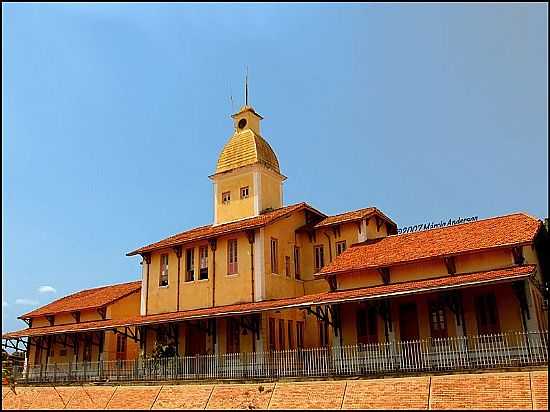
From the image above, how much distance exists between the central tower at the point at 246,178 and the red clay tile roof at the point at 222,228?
869mm

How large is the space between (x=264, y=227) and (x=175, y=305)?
6.26 meters

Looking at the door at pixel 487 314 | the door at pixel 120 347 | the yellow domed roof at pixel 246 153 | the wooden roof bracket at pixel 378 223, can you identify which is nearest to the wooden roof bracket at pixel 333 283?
the door at pixel 487 314

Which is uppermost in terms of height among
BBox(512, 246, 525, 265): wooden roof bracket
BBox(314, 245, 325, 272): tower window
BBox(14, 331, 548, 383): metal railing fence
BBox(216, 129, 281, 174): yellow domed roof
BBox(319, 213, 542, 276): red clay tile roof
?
BBox(216, 129, 281, 174): yellow domed roof

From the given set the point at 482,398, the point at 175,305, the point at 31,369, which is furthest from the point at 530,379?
the point at 31,369

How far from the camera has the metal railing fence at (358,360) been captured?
18125mm

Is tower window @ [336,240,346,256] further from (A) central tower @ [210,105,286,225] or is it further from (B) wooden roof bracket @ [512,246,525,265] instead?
(B) wooden roof bracket @ [512,246,525,265]

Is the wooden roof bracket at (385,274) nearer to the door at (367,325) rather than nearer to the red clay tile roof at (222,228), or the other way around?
the door at (367,325)

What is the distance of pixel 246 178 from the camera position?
31312mm

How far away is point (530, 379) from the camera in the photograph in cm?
1619

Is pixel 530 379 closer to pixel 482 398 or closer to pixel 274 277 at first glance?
pixel 482 398

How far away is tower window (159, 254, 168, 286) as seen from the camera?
29750 millimetres

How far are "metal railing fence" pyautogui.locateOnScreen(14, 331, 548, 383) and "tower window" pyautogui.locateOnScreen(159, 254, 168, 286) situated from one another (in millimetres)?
4504

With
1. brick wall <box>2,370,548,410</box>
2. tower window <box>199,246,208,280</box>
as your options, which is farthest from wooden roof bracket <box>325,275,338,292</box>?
tower window <box>199,246,208,280</box>

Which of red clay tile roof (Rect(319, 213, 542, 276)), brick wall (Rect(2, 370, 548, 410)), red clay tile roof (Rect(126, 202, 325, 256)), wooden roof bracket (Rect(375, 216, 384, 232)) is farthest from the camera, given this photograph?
wooden roof bracket (Rect(375, 216, 384, 232))
